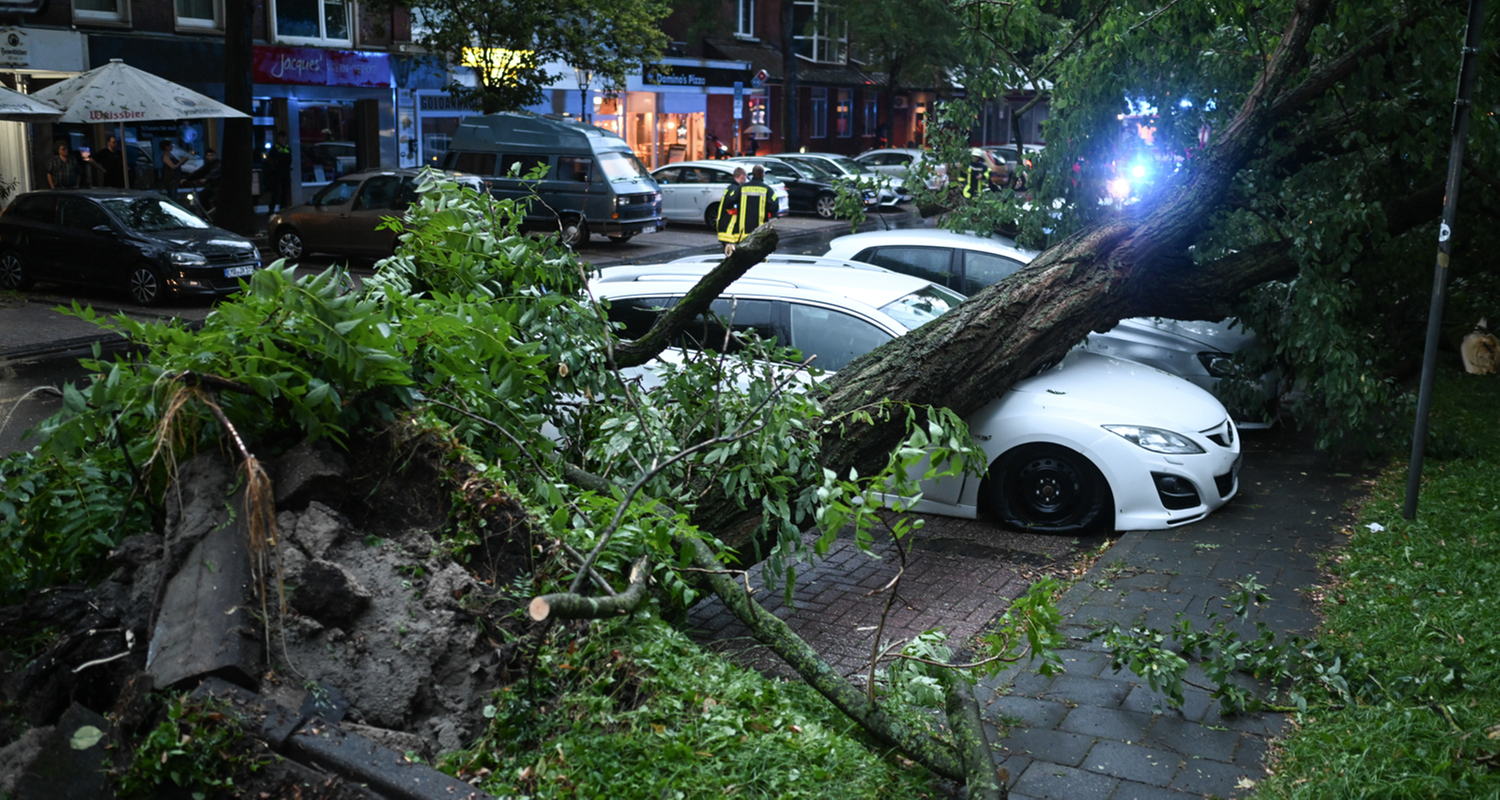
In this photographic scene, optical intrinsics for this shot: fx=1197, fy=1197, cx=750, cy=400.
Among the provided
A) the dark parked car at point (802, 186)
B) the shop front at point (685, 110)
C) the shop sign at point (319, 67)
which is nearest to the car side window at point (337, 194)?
the shop sign at point (319, 67)

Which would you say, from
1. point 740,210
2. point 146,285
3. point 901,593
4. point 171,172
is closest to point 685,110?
point 171,172

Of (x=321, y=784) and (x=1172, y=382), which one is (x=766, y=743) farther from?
(x=1172, y=382)

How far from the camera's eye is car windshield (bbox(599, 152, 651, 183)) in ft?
77.8

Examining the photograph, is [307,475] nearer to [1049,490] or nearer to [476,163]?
[1049,490]

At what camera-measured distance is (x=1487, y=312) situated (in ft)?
37.6

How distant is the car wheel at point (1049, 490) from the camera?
7.49 meters

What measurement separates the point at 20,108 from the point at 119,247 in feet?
10.1

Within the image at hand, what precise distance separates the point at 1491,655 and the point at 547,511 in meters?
4.04

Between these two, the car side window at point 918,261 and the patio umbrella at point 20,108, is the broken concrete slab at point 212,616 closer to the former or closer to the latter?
the car side window at point 918,261

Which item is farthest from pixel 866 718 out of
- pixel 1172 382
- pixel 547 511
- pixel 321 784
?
pixel 1172 382

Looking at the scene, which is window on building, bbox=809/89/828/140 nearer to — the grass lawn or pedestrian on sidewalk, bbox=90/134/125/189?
pedestrian on sidewalk, bbox=90/134/125/189

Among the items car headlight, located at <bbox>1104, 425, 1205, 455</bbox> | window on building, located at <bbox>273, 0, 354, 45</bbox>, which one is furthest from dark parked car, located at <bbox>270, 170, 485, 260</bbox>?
car headlight, located at <bbox>1104, 425, 1205, 455</bbox>

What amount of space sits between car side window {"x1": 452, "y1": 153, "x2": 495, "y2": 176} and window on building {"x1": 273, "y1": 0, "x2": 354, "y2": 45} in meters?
6.90

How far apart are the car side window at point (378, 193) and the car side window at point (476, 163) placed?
3.74 metres
